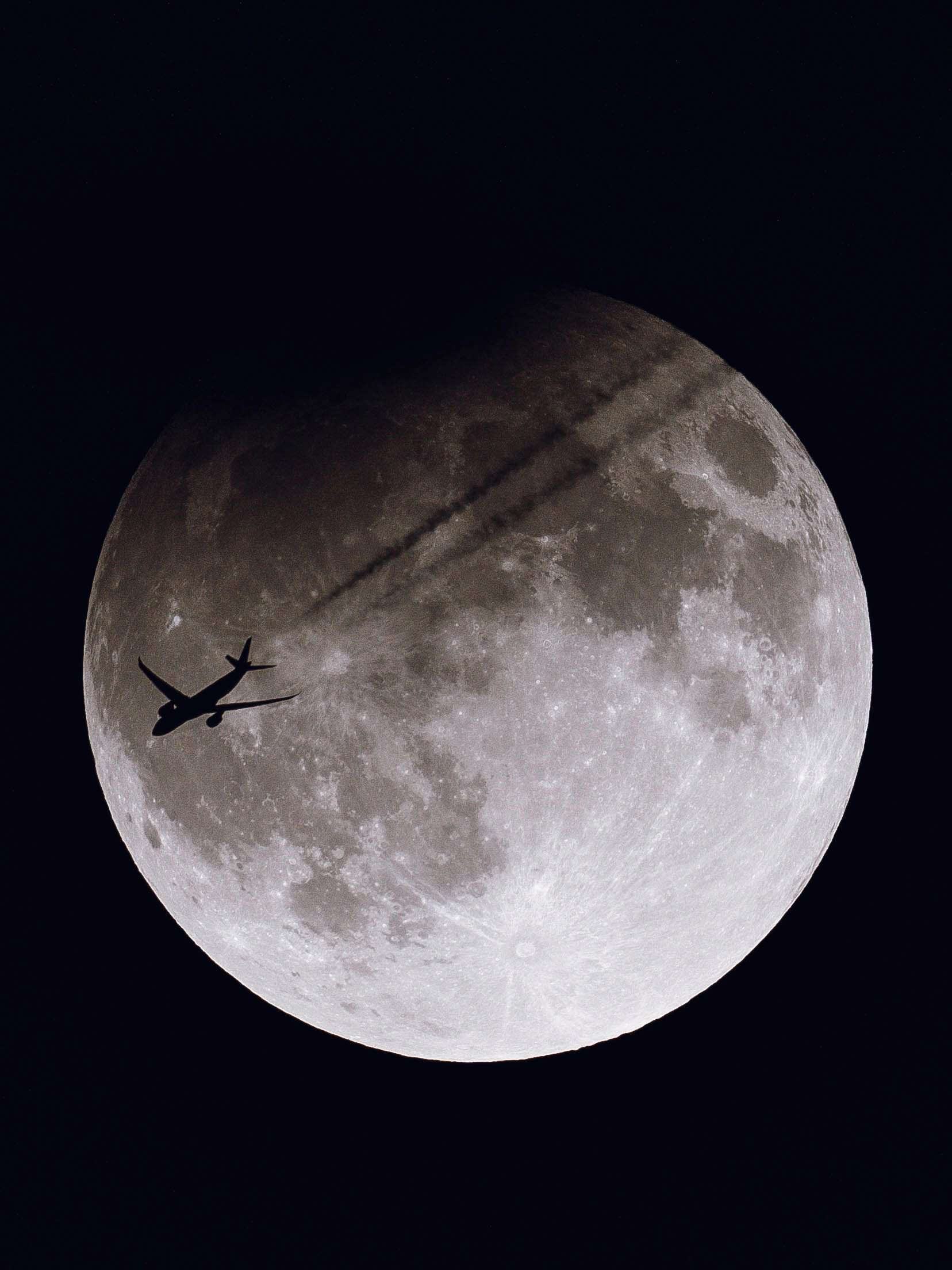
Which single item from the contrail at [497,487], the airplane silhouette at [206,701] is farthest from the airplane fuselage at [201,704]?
the contrail at [497,487]

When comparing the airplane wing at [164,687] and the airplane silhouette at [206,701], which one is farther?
the airplane wing at [164,687]

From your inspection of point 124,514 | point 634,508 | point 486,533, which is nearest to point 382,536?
point 486,533

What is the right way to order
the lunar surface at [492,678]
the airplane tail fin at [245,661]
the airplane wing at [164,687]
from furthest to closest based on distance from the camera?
1. the airplane wing at [164,687]
2. the airplane tail fin at [245,661]
3. the lunar surface at [492,678]

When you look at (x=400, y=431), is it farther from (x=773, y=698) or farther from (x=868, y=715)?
(x=868, y=715)

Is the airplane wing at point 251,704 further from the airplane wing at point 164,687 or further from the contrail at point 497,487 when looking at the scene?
the contrail at point 497,487

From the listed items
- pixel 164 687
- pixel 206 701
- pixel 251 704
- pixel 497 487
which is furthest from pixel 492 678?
pixel 164 687

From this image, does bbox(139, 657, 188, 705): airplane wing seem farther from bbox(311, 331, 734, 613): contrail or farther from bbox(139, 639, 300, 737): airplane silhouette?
bbox(311, 331, 734, 613): contrail

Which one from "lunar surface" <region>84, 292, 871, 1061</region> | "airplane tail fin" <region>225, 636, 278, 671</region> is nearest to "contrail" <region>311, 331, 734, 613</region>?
"lunar surface" <region>84, 292, 871, 1061</region>
